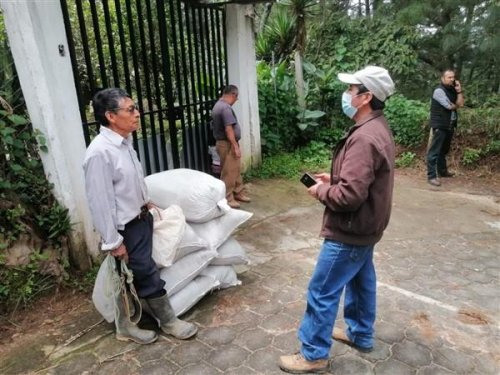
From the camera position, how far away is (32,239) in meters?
3.19

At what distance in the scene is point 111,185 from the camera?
2.32 meters

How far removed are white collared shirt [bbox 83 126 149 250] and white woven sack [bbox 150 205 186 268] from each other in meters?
0.27

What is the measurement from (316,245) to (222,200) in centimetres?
144

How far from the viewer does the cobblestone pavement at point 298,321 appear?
246cm

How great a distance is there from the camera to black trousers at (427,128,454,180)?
19.8ft

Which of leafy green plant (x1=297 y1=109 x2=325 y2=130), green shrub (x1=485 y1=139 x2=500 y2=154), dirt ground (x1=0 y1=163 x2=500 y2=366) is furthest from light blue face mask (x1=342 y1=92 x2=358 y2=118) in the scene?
green shrub (x1=485 y1=139 x2=500 y2=154)

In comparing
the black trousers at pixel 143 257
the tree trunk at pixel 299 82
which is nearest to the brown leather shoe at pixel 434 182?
the tree trunk at pixel 299 82

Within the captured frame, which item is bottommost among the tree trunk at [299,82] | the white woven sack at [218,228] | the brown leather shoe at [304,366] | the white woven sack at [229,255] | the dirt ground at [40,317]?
the dirt ground at [40,317]

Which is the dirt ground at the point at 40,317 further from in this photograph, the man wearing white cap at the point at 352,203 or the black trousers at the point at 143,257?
the man wearing white cap at the point at 352,203

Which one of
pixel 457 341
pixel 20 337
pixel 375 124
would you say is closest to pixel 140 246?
pixel 20 337

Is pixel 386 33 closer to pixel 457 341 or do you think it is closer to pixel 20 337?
pixel 457 341

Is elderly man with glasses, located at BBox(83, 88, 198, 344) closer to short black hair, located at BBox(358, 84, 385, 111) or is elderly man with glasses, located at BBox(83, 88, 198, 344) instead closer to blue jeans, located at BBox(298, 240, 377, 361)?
blue jeans, located at BBox(298, 240, 377, 361)

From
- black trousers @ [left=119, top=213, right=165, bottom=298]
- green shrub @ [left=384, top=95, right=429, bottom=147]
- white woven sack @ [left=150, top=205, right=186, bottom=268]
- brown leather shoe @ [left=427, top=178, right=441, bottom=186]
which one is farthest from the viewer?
green shrub @ [left=384, top=95, right=429, bottom=147]

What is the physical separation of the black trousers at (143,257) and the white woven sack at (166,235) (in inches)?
2.3
